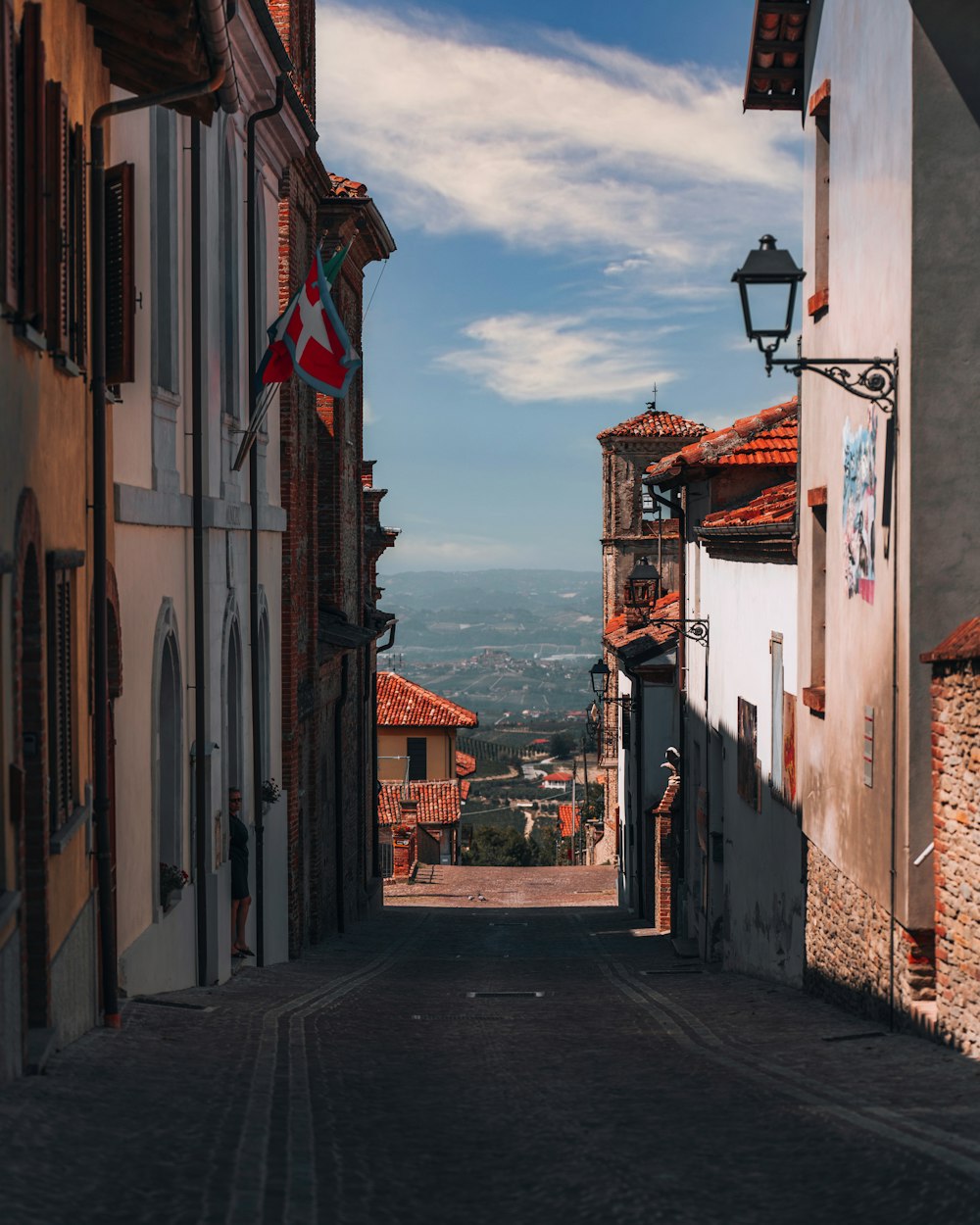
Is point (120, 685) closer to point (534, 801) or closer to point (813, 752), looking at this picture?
point (813, 752)

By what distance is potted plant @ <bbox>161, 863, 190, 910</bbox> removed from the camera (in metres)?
12.5

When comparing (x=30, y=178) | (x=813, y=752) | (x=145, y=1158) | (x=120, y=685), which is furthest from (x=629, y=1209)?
(x=813, y=752)

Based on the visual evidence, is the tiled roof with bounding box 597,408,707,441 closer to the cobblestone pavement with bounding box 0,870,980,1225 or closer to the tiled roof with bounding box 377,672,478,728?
the tiled roof with bounding box 377,672,478,728

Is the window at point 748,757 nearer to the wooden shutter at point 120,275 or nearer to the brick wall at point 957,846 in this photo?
the brick wall at point 957,846

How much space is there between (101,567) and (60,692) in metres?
1.13

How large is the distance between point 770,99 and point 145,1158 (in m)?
13.3

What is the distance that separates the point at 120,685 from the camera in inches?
434

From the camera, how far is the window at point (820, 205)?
14711 mm

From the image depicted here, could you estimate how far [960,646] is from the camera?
31.0 ft

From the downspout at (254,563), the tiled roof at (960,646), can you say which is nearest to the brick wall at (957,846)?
the tiled roof at (960,646)

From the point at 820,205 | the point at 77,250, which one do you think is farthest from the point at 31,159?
the point at 820,205

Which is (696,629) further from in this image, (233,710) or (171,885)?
(171,885)

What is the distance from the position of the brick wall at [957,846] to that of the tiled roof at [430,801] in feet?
143

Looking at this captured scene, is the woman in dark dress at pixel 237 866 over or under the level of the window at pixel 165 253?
under
